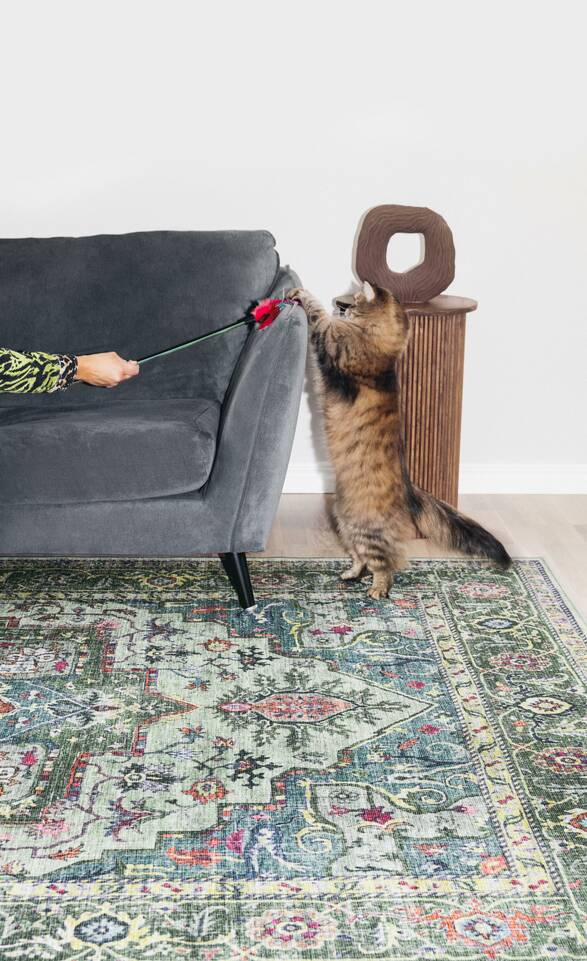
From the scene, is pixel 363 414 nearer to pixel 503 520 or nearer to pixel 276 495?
pixel 276 495

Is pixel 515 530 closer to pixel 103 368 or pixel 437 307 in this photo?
pixel 437 307

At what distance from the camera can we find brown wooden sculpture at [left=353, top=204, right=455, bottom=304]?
10.2 feet

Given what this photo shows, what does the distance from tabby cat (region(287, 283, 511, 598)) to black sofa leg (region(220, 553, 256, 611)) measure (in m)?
0.33

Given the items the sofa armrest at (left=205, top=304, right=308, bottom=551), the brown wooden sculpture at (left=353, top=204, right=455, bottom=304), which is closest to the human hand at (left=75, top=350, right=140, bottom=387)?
the sofa armrest at (left=205, top=304, right=308, bottom=551)

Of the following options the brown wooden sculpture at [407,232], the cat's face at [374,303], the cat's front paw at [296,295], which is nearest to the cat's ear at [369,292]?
the cat's face at [374,303]

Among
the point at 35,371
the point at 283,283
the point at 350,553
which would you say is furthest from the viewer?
the point at 283,283

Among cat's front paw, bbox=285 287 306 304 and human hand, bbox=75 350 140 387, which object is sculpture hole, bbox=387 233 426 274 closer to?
cat's front paw, bbox=285 287 306 304

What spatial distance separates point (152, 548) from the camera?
2.69m

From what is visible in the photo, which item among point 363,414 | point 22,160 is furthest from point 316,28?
point 363,414

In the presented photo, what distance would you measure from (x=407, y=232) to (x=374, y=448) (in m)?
0.76

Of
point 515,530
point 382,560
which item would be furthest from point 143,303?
point 515,530

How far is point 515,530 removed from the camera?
3412mm

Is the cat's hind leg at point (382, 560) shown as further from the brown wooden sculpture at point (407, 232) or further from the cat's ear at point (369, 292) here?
the brown wooden sculpture at point (407, 232)

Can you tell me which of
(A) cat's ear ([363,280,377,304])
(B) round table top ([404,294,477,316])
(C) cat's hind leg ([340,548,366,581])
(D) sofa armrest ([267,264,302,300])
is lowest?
(C) cat's hind leg ([340,548,366,581])
